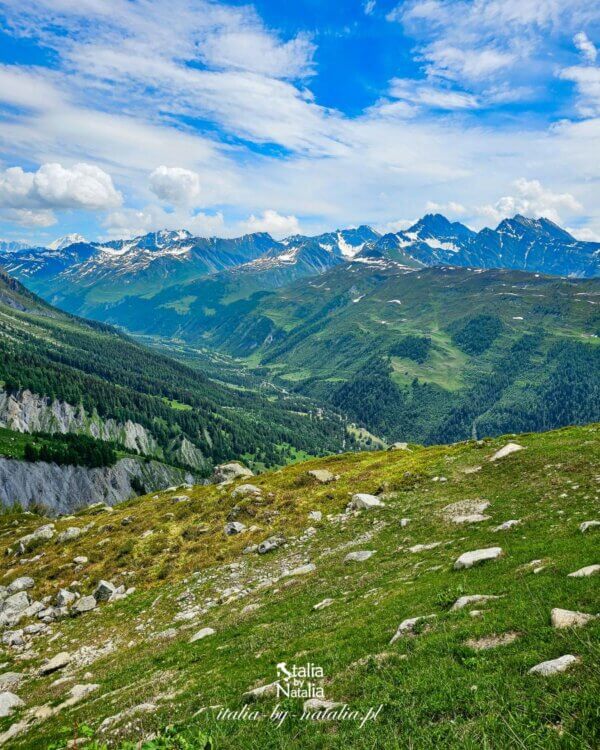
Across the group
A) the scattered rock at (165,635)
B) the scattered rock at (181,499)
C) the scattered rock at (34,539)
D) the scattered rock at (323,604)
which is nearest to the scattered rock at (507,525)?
the scattered rock at (323,604)

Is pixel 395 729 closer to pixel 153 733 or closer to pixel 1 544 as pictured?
pixel 153 733

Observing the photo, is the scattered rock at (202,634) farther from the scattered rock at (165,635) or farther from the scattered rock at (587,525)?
the scattered rock at (587,525)

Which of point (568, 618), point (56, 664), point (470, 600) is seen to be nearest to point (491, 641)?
point (568, 618)

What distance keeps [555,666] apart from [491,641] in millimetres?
3060

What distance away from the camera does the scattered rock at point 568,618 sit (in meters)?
11.7

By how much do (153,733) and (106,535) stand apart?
3907cm

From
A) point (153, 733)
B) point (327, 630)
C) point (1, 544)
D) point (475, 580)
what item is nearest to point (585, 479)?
point (475, 580)

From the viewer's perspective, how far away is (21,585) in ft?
121

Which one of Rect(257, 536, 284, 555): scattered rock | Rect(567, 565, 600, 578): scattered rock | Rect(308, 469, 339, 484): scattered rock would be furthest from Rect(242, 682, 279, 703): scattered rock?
Rect(308, 469, 339, 484): scattered rock

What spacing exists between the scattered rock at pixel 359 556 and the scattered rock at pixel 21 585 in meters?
29.6

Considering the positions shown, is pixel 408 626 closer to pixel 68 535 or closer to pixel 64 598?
pixel 64 598

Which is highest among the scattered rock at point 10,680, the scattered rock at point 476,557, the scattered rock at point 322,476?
the scattered rock at point 476,557

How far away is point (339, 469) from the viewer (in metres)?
58.4

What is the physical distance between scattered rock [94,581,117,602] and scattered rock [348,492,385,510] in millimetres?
21484
